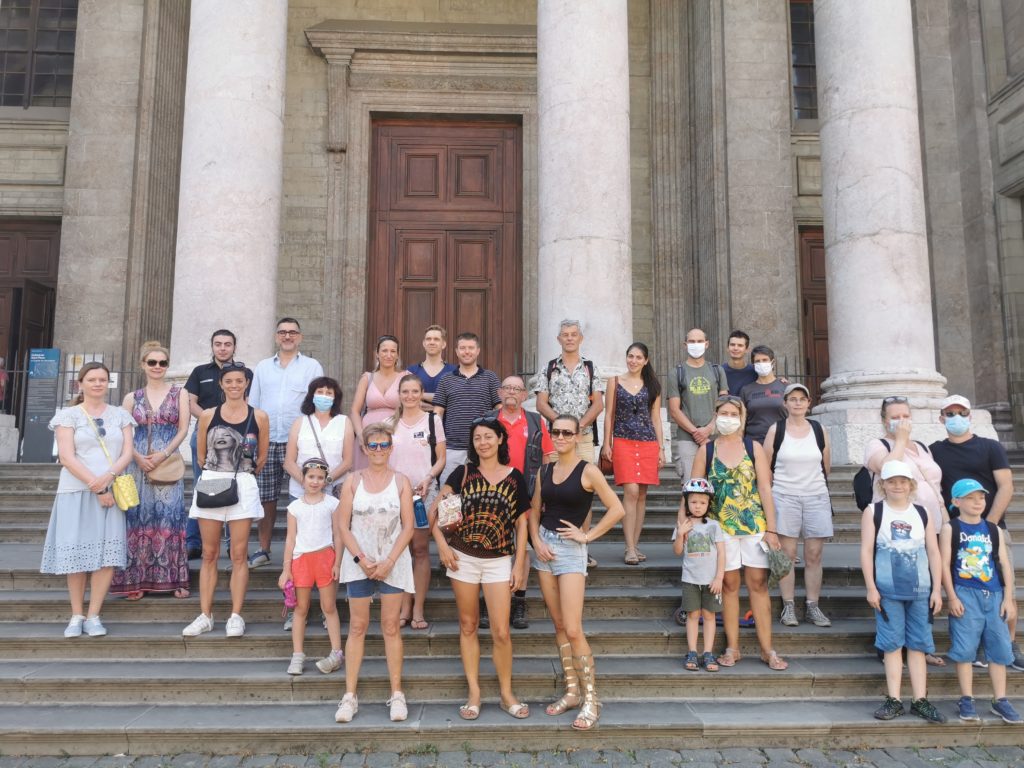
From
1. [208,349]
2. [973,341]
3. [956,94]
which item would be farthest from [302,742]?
[956,94]

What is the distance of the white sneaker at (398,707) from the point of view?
4891mm

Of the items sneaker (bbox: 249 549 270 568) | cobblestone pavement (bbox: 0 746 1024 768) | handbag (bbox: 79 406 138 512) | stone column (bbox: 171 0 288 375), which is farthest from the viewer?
stone column (bbox: 171 0 288 375)

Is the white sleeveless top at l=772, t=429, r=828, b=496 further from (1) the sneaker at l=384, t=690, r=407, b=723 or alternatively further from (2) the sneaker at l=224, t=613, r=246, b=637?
(2) the sneaker at l=224, t=613, r=246, b=637

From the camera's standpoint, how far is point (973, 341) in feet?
45.8

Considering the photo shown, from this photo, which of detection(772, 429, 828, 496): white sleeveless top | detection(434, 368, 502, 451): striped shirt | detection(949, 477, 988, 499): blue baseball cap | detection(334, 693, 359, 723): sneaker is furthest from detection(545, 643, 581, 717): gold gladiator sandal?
detection(949, 477, 988, 499): blue baseball cap

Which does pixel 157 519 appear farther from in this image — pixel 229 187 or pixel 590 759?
pixel 229 187

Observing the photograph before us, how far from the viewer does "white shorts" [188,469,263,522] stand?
5684 millimetres

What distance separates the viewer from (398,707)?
16.1 ft

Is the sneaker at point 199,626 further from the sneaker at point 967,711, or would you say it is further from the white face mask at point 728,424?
the sneaker at point 967,711

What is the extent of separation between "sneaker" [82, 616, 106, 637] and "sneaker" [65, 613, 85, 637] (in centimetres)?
4

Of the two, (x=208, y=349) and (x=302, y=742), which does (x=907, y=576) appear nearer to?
(x=302, y=742)

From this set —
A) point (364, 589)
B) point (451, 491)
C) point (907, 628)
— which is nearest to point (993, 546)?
point (907, 628)

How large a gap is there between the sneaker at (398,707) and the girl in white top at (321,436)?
1.63 meters

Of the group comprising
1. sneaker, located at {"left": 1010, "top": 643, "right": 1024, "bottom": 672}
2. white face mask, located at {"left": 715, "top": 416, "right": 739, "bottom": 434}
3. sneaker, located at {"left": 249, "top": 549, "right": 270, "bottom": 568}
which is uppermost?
white face mask, located at {"left": 715, "top": 416, "right": 739, "bottom": 434}
